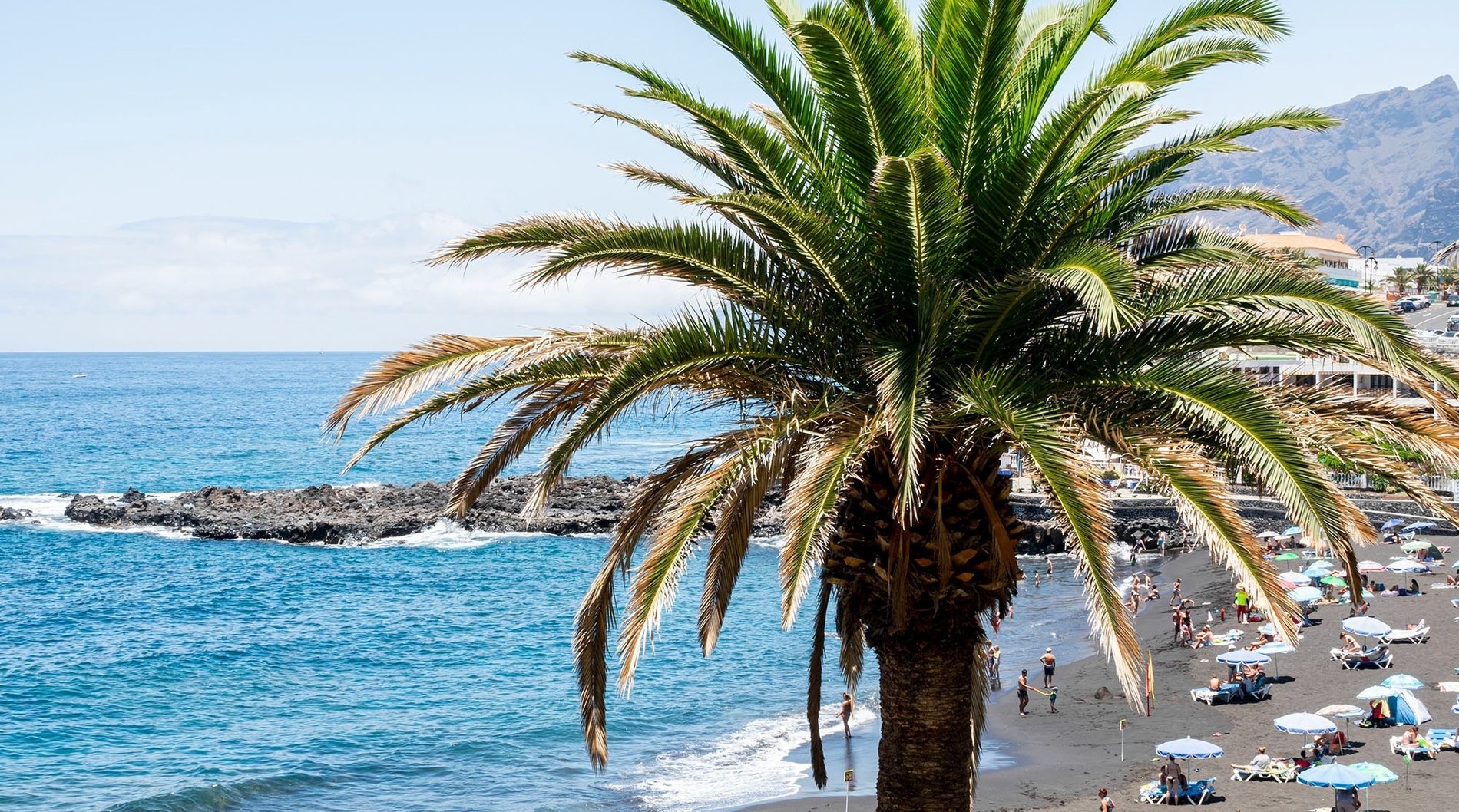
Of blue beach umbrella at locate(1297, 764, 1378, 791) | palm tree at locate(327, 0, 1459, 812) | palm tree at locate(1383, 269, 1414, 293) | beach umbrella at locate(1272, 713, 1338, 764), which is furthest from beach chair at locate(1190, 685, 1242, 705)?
palm tree at locate(1383, 269, 1414, 293)

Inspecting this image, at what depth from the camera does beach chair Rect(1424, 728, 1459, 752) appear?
23281 mm

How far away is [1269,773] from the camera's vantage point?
23500 millimetres

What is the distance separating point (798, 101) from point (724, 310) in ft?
5.25

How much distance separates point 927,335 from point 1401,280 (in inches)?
5858

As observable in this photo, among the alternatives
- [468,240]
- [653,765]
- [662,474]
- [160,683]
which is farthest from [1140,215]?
[160,683]

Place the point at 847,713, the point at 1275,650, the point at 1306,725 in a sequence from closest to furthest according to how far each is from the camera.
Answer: the point at 1306,725
the point at 847,713
the point at 1275,650

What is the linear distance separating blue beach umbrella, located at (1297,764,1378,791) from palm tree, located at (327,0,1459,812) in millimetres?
14617

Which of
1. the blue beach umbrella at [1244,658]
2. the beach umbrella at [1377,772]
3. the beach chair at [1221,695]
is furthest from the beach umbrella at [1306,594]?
the beach umbrella at [1377,772]

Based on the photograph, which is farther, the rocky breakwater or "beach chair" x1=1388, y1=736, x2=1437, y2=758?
the rocky breakwater

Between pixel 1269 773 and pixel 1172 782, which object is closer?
pixel 1172 782

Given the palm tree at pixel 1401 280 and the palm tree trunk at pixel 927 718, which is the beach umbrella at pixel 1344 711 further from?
the palm tree at pixel 1401 280

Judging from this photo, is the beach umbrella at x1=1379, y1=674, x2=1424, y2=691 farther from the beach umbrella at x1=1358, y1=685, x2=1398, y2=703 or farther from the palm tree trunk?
the palm tree trunk

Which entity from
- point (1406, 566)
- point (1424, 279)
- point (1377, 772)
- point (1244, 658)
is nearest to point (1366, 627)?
point (1244, 658)

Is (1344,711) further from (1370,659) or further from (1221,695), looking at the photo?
(1370,659)
